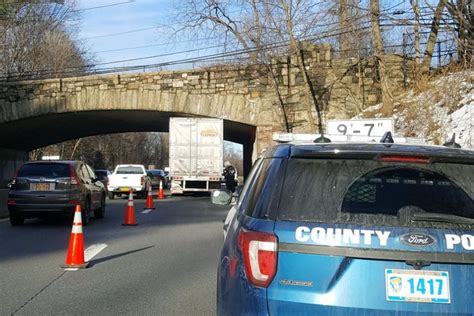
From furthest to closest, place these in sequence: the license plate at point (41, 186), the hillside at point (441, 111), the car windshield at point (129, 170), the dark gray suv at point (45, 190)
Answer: the car windshield at point (129, 170) < the hillside at point (441, 111) < the license plate at point (41, 186) < the dark gray suv at point (45, 190)

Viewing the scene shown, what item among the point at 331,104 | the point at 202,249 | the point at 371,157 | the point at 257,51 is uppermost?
the point at 257,51

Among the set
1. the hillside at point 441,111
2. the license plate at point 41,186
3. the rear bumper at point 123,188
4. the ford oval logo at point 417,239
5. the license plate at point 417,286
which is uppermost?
the hillside at point 441,111

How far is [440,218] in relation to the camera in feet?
11.6

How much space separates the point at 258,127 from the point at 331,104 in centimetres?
364

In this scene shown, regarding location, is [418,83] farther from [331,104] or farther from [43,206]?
[43,206]

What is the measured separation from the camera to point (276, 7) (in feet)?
91.9

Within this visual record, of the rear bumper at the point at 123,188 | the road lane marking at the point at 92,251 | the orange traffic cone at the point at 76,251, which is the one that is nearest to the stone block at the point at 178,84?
the rear bumper at the point at 123,188

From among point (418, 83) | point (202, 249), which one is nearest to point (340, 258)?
point (202, 249)

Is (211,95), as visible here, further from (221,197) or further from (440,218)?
(440,218)

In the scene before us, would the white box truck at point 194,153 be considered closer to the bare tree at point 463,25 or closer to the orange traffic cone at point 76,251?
the bare tree at point 463,25

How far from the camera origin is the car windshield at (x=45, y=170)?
15078 mm

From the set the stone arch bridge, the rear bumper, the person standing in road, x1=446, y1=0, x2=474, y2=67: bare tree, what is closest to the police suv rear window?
x1=446, y1=0, x2=474, y2=67: bare tree

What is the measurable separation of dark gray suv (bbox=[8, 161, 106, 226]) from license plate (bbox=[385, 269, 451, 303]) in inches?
491

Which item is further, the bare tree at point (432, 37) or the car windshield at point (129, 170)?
the car windshield at point (129, 170)
